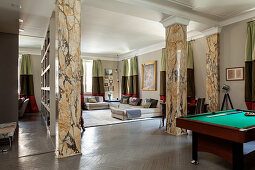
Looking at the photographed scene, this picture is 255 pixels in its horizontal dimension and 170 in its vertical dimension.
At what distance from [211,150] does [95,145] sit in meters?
2.32

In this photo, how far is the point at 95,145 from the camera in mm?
3879

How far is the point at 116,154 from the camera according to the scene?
336 centimetres

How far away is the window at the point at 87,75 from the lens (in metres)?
10.6

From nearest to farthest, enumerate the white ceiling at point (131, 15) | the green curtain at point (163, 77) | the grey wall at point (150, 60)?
the white ceiling at point (131, 15)
the green curtain at point (163, 77)
the grey wall at point (150, 60)

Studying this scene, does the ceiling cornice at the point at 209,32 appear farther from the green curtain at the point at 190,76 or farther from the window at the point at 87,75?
the window at the point at 87,75

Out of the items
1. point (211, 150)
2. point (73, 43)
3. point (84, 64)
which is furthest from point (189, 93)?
point (84, 64)

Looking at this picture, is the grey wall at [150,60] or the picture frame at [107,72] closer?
the grey wall at [150,60]

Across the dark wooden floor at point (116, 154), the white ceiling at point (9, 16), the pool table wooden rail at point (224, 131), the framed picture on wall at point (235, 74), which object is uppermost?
the white ceiling at point (9, 16)

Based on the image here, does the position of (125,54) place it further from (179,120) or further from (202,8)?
(179,120)

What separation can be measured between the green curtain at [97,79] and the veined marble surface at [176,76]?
20.8 ft

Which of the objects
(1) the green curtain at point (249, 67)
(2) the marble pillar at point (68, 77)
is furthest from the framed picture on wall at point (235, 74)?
(2) the marble pillar at point (68, 77)

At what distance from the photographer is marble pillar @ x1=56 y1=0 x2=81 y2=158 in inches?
124

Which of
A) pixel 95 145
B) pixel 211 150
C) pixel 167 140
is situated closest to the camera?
pixel 211 150

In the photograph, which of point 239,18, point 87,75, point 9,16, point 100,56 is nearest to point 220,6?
point 239,18
